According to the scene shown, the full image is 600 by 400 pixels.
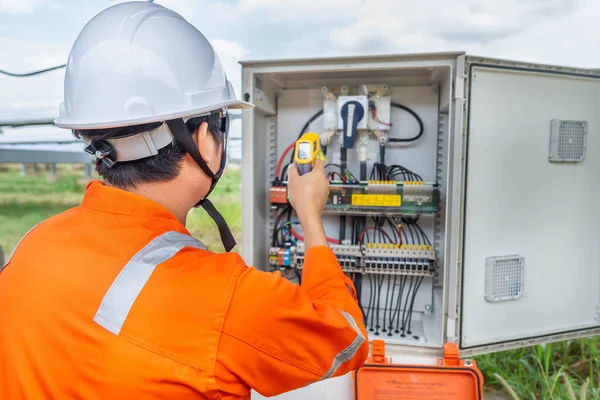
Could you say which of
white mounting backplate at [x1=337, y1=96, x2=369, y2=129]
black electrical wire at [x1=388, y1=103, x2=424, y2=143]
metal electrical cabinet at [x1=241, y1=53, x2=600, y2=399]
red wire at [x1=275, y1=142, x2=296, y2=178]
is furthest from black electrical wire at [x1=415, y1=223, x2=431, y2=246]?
red wire at [x1=275, y1=142, x2=296, y2=178]

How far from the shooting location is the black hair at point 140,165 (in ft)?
2.32

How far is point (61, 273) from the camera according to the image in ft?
1.98

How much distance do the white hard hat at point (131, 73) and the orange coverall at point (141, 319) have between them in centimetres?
15

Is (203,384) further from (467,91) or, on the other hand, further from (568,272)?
(568,272)

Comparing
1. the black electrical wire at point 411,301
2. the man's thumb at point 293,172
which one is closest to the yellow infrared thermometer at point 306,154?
the man's thumb at point 293,172

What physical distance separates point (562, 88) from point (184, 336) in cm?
150

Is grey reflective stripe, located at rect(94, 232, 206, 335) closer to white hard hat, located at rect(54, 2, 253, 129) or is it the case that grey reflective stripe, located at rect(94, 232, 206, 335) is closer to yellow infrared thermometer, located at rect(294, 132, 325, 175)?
white hard hat, located at rect(54, 2, 253, 129)

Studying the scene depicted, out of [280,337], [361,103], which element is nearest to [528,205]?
[361,103]

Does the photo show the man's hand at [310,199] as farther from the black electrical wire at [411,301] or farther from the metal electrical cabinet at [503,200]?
the black electrical wire at [411,301]

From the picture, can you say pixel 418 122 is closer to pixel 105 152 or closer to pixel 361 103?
pixel 361 103

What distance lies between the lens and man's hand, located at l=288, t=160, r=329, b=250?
35.0 inches

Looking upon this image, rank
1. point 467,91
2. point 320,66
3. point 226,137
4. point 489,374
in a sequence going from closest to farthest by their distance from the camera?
point 226,137
point 467,91
point 320,66
point 489,374

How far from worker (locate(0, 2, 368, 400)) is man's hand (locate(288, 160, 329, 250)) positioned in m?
0.08

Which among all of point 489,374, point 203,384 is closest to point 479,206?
point 203,384
